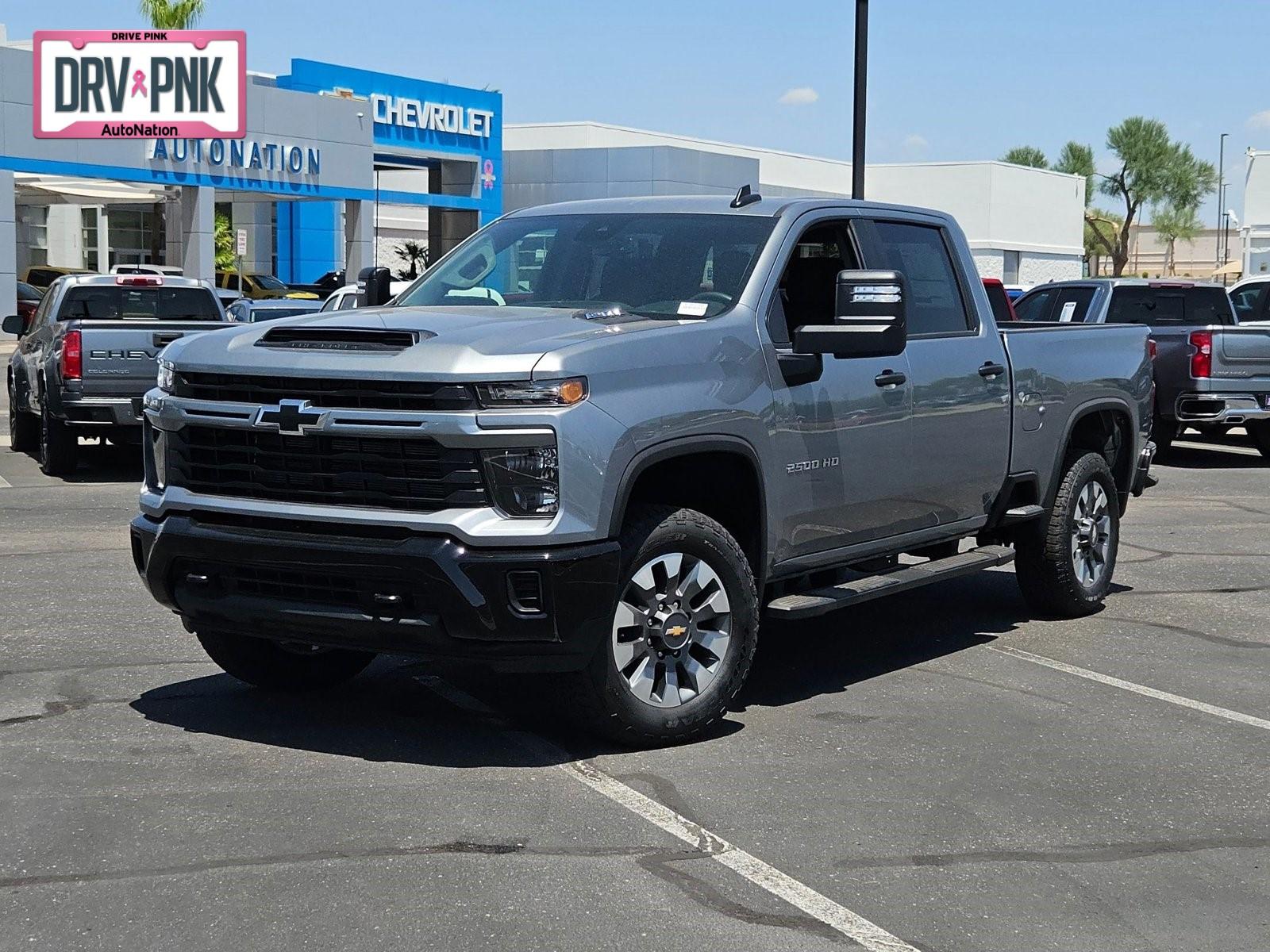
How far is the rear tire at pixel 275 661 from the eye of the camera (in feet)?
22.8

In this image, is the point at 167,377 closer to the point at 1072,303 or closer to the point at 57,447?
the point at 57,447

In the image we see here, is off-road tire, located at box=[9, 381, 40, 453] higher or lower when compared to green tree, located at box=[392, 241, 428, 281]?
lower

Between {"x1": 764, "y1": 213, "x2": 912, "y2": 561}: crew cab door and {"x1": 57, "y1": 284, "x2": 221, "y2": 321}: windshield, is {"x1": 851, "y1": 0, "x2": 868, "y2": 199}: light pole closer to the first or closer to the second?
{"x1": 57, "y1": 284, "x2": 221, "y2": 321}: windshield

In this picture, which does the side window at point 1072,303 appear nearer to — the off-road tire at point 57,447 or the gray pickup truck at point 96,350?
the gray pickup truck at point 96,350

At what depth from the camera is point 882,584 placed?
7.42 m

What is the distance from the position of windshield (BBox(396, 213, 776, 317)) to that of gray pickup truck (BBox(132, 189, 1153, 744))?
0.01 m

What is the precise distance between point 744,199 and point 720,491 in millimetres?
1466

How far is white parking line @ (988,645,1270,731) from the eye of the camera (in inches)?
278

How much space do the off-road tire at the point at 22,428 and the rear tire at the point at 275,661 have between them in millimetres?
11016

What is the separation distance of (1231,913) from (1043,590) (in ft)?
14.7

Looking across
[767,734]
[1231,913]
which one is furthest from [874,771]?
[1231,913]

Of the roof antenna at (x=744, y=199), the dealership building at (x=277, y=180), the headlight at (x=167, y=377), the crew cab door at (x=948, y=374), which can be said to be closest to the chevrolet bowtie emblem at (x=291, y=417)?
the headlight at (x=167, y=377)

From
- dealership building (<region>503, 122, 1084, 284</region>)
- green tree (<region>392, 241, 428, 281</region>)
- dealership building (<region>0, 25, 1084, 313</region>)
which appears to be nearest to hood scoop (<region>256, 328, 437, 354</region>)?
dealership building (<region>0, 25, 1084, 313</region>)

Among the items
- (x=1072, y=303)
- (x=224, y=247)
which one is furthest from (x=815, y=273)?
(x=224, y=247)
